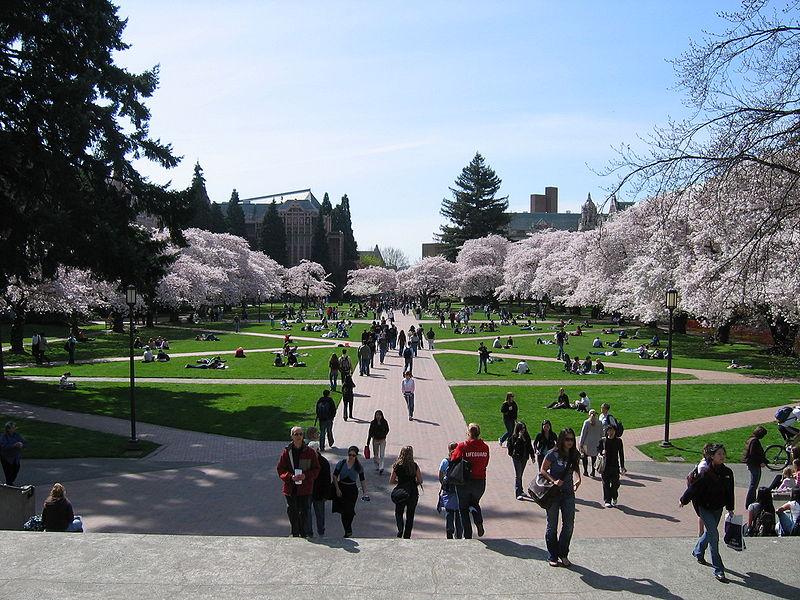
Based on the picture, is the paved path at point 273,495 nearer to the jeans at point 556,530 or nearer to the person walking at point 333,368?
the jeans at point 556,530

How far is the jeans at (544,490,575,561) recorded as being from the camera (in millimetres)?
6973

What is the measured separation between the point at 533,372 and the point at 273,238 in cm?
9002

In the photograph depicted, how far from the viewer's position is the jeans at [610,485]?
11320 millimetres

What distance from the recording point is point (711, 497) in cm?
727

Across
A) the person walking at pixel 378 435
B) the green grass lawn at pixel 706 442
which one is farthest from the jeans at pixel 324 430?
the green grass lawn at pixel 706 442

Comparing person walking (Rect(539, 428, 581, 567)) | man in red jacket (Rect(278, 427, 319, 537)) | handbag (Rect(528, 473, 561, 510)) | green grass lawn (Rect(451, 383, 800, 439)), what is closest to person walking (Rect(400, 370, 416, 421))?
green grass lawn (Rect(451, 383, 800, 439))

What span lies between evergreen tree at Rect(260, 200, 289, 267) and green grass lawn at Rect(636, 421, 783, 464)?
101m

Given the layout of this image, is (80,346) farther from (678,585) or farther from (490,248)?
(490,248)

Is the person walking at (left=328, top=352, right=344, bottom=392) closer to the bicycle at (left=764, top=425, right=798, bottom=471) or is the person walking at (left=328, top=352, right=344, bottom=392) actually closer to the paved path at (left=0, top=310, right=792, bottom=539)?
the paved path at (left=0, top=310, right=792, bottom=539)

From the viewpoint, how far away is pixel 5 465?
12250mm

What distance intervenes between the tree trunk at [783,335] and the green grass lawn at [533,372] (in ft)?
29.1

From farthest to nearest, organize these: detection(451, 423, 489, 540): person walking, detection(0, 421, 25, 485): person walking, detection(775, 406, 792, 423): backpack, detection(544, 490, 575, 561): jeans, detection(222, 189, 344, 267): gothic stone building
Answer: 1. detection(222, 189, 344, 267): gothic stone building
2. detection(775, 406, 792, 423): backpack
3. detection(0, 421, 25, 485): person walking
4. detection(451, 423, 489, 540): person walking
5. detection(544, 490, 575, 561): jeans

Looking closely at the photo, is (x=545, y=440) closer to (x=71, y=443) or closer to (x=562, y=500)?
(x=562, y=500)

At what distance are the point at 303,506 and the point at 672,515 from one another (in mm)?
6318
